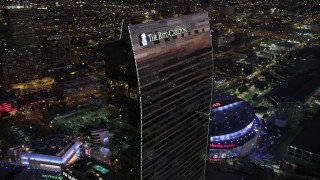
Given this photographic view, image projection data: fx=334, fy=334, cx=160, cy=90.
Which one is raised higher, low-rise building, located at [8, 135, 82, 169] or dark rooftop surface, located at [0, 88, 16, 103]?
dark rooftop surface, located at [0, 88, 16, 103]

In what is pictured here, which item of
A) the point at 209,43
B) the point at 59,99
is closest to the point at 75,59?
the point at 59,99

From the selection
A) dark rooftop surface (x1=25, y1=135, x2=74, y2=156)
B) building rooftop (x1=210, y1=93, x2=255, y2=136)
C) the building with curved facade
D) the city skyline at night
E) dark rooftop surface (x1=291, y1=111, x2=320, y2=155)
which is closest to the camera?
the city skyline at night

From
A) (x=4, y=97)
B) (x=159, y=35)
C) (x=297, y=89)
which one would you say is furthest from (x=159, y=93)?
(x=297, y=89)

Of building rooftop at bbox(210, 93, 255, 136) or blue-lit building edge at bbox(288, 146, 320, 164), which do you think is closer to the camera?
blue-lit building edge at bbox(288, 146, 320, 164)

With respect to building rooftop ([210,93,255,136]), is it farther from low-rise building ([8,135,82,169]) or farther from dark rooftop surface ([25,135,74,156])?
dark rooftop surface ([25,135,74,156])

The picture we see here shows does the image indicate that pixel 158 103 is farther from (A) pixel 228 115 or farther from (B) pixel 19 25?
(B) pixel 19 25

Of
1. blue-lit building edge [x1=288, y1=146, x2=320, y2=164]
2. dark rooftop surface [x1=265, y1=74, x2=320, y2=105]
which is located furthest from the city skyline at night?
dark rooftop surface [x1=265, y1=74, x2=320, y2=105]

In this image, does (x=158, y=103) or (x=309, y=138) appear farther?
(x=309, y=138)
